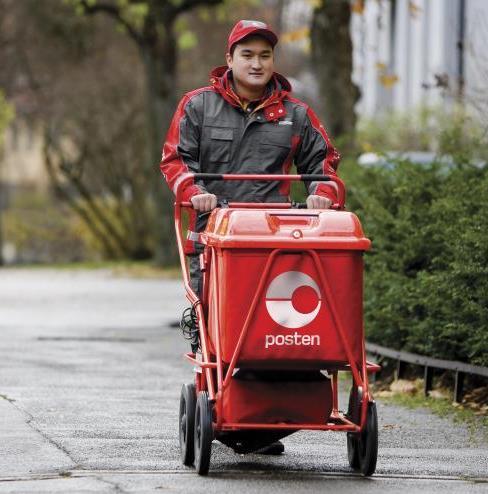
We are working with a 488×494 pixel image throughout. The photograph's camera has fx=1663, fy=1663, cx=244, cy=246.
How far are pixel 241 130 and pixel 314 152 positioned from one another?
0.40 metres

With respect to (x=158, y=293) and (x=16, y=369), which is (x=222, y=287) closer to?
(x=16, y=369)

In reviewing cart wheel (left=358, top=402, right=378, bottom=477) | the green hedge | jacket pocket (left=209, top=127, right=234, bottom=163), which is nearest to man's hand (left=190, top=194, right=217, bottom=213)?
jacket pocket (left=209, top=127, right=234, bottom=163)

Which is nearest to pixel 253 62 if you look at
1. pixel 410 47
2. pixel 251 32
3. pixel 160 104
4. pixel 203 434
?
pixel 251 32

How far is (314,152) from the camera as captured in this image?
7.95 meters

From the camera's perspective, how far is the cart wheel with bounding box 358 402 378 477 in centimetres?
711

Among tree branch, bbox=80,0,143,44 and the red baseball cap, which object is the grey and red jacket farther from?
tree branch, bbox=80,0,143,44

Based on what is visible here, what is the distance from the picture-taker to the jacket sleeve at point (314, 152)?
25.9ft

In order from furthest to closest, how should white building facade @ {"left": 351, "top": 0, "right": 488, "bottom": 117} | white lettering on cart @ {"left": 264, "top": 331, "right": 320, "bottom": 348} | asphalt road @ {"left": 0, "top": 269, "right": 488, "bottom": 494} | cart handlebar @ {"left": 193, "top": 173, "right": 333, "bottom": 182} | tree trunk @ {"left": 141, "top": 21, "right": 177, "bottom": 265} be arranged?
1. tree trunk @ {"left": 141, "top": 21, "right": 177, "bottom": 265}
2. white building facade @ {"left": 351, "top": 0, "right": 488, "bottom": 117}
3. cart handlebar @ {"left": 193, "top": 173, "right": 333, "bottom": 182}
4. asphalt road @ {"left": 0, "top": 269, "right": 488, "bottom": 494}
5. white lettering on cart @ {"left": 264, "top": 331, "right": 320, "bottom": 348}

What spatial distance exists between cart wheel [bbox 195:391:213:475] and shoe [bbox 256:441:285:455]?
2.69 feet

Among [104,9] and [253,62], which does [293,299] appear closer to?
[253,62]

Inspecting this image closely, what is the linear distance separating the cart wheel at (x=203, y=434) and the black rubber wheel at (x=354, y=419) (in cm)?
65

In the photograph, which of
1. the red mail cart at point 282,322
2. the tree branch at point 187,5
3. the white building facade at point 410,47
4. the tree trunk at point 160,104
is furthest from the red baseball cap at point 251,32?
the tree trunk at point 160,104

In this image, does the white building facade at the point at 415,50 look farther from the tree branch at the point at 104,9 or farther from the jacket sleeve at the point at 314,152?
the jacket sleeve at the point at 314,152

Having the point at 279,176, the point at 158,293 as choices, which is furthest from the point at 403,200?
the point at 158,293
